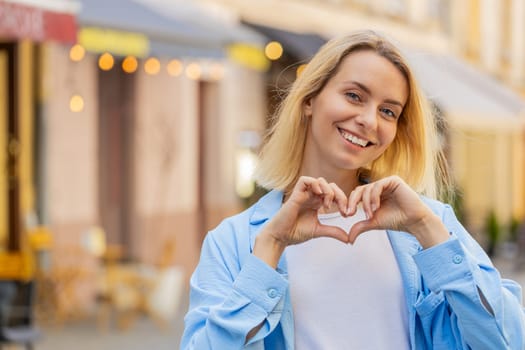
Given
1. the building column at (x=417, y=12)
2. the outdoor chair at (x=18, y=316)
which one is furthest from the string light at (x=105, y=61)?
the building column at (x=417, y=12)

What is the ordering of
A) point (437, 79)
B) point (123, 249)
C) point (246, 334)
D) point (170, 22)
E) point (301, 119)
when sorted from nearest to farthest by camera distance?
point (246, 334) → point (301, 119) → point (170, 22) → point (123, 249) → point (437, 79)

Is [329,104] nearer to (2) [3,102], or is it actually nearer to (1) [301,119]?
(1) [301,119]

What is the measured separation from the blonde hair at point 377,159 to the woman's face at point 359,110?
0.07ft

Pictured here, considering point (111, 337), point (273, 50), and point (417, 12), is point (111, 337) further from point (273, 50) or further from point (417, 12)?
point (417, 12)

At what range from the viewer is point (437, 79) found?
58.4 ft

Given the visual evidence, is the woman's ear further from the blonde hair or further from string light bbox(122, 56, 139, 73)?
string light bbox(122, 56, 139, 73)

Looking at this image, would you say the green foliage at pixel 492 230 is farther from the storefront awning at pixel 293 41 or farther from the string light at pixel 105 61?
the string light at pixel 105 61

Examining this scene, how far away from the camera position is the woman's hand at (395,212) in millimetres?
2166

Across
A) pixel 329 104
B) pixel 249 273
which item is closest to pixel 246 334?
pixel 249 273

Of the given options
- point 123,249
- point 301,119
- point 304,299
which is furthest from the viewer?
point 123,249

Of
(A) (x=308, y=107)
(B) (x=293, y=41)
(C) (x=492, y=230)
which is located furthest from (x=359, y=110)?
(C) (x=492, y=230)

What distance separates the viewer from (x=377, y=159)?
2549mm

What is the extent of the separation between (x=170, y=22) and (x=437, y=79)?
892 centimetres

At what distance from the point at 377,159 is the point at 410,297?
1.34 feet
